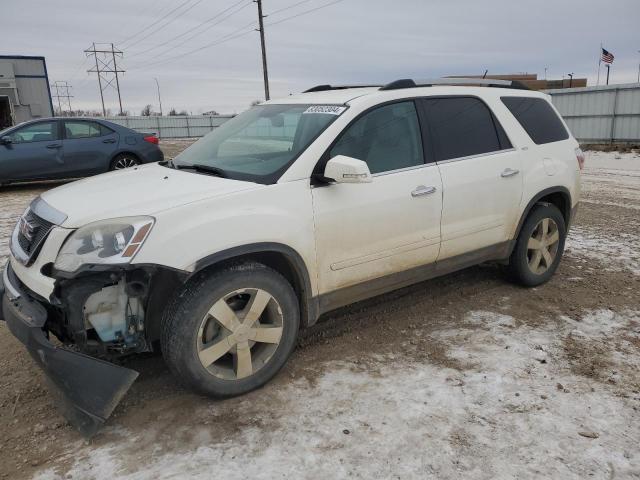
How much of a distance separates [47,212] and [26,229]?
0.24 metres

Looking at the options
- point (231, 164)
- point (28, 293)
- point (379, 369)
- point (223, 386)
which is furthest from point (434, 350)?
point (28, 293)

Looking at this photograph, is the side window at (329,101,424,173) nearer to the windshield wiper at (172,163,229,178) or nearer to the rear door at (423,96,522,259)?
the rear door at (423,96,522,259)

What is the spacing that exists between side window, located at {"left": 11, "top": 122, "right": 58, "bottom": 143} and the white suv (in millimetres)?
7796

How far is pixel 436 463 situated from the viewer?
2434 mm

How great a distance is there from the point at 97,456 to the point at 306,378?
124 centimetres

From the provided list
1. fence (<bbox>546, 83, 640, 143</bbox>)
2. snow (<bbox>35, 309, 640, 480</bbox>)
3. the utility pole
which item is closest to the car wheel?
snow (<bbox>35, 309, 640, 480</bbox>)

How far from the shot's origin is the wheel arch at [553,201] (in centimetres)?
438

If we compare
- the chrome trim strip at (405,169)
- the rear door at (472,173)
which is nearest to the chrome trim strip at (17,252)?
the chrome trim strip at (405,169)

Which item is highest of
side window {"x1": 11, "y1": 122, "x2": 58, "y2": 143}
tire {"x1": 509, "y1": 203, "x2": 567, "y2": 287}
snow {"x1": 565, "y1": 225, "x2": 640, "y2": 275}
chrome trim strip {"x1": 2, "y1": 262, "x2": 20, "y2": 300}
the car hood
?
side window {"x1": 11, "y1": 122, "x2": 58, "y2": 143}

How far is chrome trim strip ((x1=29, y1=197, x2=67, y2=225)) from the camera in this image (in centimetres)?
276

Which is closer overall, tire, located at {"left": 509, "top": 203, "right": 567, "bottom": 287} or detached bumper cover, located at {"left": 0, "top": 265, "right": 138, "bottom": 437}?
detached bumper cover, located at {"left": 0, "top": 265, "right": 138, "bottom": 437}

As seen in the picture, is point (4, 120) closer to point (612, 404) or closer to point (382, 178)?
point (382, 178)

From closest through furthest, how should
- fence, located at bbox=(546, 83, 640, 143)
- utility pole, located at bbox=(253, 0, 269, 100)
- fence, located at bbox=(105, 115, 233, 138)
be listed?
Answer: fence, located at bbox=(546, 83, 640, 143), utility pole, located at bbox=(253, 0, 269, 100), fence, located at bbox=(105, 115, 233, 138)

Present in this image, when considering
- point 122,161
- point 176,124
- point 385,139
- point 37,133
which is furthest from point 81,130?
point 176,124
